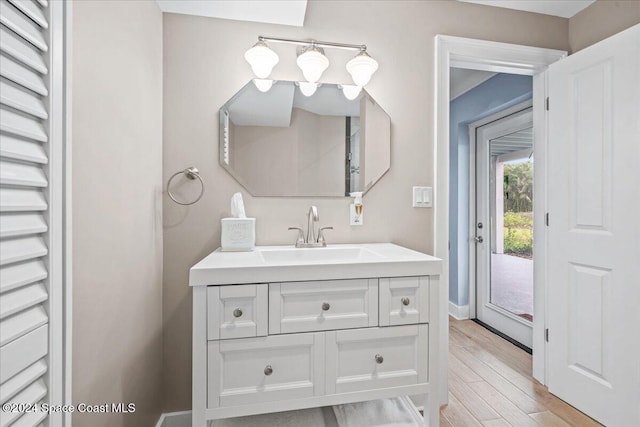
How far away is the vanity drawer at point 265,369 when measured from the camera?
119 centimetres

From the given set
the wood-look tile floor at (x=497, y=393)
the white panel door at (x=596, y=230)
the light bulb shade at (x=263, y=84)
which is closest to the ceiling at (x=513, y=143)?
the white panel door at (x=596, y=230)

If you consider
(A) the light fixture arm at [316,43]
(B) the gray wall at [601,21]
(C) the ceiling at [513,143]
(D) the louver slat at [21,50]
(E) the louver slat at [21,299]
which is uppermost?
(B) the gray wall at [601,21]

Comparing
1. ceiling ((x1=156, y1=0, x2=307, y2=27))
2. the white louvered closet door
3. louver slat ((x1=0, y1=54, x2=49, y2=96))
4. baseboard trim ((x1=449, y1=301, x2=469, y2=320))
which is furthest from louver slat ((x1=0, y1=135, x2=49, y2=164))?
baseboard trim ((x1=449, y1=301, x2=469, y2=320))

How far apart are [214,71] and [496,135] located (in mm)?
2543

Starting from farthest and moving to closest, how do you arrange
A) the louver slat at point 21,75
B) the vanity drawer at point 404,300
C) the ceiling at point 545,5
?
the ceiling at point 545,5 → the vanity drawer at point 404,300 → the louver slat at point 21,75

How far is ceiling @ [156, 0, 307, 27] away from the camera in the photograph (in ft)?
5.10

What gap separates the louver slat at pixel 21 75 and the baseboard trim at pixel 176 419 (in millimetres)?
1660

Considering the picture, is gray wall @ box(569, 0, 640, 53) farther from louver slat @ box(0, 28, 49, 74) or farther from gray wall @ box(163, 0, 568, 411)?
louver slat @ box(0, 28, 49, 74)

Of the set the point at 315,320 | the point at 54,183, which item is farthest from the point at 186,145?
the point at 315,320

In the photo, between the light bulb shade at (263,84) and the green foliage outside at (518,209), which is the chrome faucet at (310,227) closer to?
the light bulb shade at (263,84)

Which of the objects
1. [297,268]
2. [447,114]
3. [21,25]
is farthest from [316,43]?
[21,25]

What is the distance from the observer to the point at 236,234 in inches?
61.6

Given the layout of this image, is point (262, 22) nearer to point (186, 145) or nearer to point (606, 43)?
point (186, 145)

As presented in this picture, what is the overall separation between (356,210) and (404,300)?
64 cm
